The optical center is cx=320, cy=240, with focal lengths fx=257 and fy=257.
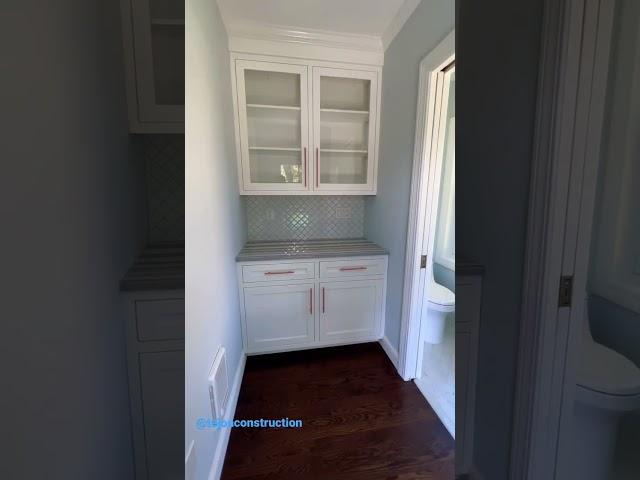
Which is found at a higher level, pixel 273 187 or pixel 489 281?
pixel 273 187

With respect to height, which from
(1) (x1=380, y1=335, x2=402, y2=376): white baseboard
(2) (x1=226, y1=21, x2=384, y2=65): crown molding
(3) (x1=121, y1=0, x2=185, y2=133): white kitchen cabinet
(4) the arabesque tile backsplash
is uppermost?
(2) (x1=226, y1=21, x2=384, y2=65): crown molding

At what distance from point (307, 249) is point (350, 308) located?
1.56 feet

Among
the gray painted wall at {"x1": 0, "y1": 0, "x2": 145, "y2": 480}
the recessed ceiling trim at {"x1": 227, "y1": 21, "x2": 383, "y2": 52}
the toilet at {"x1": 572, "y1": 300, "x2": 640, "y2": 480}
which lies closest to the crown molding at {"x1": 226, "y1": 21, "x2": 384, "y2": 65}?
the recessed ceiling trim at {"x1": 227, "y1": 21, "x2": 383, "y2": 52}

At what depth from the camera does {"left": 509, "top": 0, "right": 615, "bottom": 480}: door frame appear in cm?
50

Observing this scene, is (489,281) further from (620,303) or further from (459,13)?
(620,303)

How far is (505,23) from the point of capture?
1.76 ft

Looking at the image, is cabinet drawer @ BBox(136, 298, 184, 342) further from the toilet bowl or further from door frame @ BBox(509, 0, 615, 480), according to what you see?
door frame @ BBox(509, 0, 615, 480)

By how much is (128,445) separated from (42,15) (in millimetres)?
525

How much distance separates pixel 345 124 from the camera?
835 mm

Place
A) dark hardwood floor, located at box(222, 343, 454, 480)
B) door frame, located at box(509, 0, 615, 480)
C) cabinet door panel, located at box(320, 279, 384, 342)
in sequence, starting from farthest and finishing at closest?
cabinet door panel, located at box(320, 279, 384, 342), dark hardwood floor, located at box(222, 343, 454, 480), door frame, located at box(509, 0, 615, 480)

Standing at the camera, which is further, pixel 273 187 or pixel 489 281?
pixel 273 187

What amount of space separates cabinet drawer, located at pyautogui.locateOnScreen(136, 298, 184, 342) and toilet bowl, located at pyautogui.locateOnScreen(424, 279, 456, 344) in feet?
1.95

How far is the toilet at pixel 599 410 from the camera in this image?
75cm

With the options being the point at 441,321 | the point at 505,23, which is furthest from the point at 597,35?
the point at 441,321
